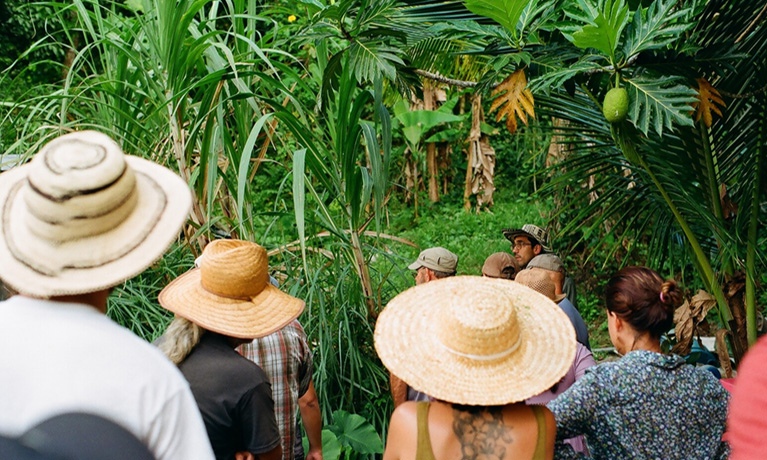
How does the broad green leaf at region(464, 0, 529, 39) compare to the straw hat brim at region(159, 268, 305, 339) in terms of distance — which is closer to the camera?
the straw hat brim at region(159, 268, 305, 339)

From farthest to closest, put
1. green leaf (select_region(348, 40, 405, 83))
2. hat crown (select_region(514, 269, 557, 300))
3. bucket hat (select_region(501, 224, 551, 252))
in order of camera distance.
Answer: bucket hat (select_region(501, 224, 551, 252)), hat crown (select_region(514, 269, 557, 300)), green leaf (select_region(348, 40, 405, 83))

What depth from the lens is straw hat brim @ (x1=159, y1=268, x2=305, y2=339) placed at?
1.97m

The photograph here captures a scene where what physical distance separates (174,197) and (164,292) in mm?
1022

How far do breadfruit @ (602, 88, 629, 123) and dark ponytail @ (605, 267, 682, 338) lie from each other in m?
0.53

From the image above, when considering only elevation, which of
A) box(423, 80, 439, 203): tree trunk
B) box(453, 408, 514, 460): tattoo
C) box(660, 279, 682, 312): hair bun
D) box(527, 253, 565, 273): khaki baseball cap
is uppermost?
box(660, 279, 682, 312): hair bun

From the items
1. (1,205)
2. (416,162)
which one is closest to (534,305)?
(1,205)

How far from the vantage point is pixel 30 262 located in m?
1.11

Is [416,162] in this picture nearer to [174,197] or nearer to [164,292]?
[164,292]

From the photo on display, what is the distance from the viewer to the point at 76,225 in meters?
1.11

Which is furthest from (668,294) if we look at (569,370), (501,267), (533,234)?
(533,234)

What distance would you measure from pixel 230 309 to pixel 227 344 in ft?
0.34

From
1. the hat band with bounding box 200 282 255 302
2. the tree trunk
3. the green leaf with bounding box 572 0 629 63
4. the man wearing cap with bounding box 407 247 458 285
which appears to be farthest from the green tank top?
the tree trunk

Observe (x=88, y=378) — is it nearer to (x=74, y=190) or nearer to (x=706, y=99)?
(x=74, y=190)

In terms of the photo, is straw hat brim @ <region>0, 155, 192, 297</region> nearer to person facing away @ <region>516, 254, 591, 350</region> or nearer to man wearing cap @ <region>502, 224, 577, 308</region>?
person facing away @ <region>516, 254, 591, 350</region>
